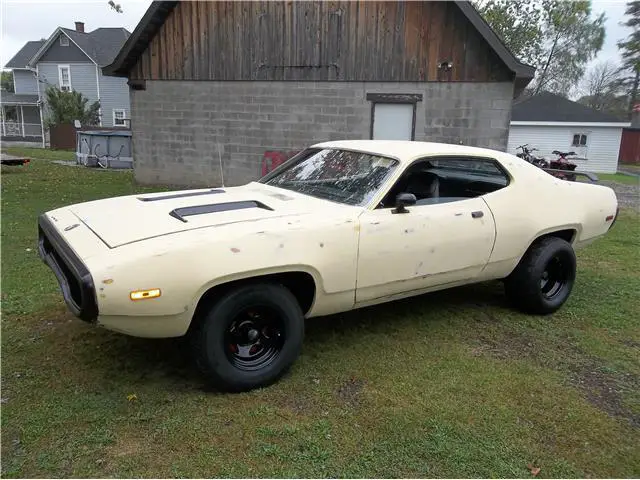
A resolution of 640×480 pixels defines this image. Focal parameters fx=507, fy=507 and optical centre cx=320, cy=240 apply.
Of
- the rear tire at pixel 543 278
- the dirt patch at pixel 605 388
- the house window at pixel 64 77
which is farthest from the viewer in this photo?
the house window at pixel 64 77

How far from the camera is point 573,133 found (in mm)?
27109

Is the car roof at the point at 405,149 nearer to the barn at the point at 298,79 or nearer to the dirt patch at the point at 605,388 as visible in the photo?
the dirt patch at the point at 605,388

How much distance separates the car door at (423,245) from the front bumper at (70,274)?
1.67 m

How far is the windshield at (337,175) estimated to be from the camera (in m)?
3.78

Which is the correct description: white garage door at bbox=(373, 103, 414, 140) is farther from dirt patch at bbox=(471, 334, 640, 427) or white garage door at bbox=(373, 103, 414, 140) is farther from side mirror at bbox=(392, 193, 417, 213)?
side mirror at bbox=(392, 193, 417, 213)

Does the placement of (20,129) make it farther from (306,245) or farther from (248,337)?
(306,245)

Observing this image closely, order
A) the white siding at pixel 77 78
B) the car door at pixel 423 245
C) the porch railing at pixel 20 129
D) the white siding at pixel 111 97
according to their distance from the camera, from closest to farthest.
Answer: the car door at pixel 423 245, the white siding at pixel 77 78, the white siding at pixel 111 97, the porch railing at pixel 20 129

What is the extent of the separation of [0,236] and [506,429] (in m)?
6.95

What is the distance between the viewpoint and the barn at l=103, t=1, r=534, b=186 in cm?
1074

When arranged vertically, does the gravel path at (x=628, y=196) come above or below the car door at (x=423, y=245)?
below

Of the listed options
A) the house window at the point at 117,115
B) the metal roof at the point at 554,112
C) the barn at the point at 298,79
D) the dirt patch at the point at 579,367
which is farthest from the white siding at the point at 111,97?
the dirt patch at the point at 579,367

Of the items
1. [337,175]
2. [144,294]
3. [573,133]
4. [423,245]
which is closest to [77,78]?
[573,133]

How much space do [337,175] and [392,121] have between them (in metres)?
7.83

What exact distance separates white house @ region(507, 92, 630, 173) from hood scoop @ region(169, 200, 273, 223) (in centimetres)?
2470
